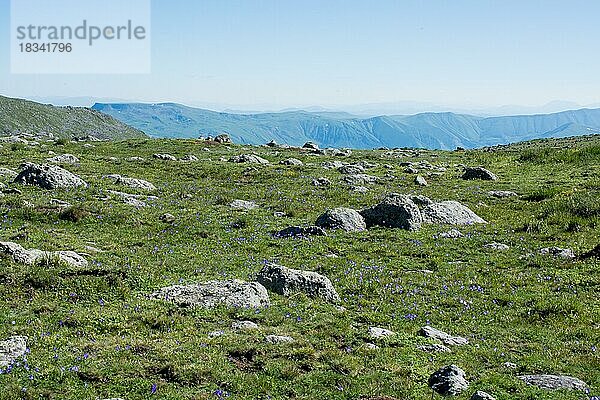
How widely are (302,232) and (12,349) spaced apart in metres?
14.6

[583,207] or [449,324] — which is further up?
[583,207]

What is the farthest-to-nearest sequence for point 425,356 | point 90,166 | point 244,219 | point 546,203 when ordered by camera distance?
1. point 90,166
2. point 546,203
3. point 244,219
4. point 425,356

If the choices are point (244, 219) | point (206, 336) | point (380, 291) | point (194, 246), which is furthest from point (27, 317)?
point (244, 219)

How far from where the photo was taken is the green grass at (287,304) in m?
10.3

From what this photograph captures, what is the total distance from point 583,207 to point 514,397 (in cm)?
2117

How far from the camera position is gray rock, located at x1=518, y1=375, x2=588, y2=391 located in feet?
34.6

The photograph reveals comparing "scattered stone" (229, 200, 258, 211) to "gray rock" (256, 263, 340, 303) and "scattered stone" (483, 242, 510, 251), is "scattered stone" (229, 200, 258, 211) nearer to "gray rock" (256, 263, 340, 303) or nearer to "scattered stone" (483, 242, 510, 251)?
"scattered stone" (483, 242, 510, 251)

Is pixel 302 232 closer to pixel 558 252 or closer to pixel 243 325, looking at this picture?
pixel 558 252

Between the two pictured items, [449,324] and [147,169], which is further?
[147,169]

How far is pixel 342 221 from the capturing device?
83.8 feet

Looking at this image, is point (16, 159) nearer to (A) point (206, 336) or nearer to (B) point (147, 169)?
(B) point (147, 169)

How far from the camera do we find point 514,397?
1015 centimetres

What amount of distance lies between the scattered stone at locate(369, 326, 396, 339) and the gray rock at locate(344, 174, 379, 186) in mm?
26753

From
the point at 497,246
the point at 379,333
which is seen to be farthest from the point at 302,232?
the point at 379,333
